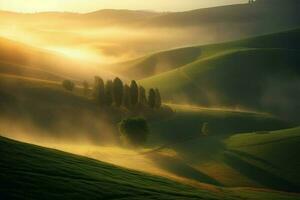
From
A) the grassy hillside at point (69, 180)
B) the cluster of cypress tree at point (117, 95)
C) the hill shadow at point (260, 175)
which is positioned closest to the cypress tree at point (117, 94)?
the cluster of cypress tree at point (117, 95)

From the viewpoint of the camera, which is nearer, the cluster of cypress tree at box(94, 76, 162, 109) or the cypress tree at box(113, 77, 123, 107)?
the cluster of cypress tree at box(94, 76, 162, 109)

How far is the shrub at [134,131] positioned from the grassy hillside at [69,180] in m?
49.1

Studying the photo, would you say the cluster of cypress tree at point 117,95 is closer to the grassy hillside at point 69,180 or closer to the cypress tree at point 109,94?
the cypress tree at point 109,94

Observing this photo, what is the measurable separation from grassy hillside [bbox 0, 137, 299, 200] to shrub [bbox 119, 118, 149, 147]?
49.1 meters

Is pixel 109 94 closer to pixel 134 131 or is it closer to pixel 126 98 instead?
pixel 126 98

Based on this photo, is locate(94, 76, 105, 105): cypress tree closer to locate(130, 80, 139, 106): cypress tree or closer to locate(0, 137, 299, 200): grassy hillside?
locate(130, 80, 139, 106): cypress tree

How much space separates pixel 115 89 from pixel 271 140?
179 ft

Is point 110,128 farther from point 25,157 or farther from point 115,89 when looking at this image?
point 25,157

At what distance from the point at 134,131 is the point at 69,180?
2645 inches

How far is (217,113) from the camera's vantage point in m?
167

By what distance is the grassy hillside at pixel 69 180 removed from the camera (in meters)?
47.2

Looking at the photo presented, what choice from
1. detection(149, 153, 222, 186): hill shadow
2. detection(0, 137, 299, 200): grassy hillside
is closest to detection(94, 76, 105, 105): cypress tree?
detection(149, 153, 222, 186): hill shadow

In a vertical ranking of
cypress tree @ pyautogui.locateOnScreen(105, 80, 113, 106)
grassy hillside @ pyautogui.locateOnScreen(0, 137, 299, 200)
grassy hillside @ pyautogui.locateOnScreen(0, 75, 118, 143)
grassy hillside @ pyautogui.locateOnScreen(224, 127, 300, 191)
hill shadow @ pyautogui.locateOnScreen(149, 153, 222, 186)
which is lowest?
grassy hillside @ pyautogui.locateOnScreen(0, 137, 299, 200)

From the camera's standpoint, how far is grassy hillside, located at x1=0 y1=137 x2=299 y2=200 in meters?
47.2
